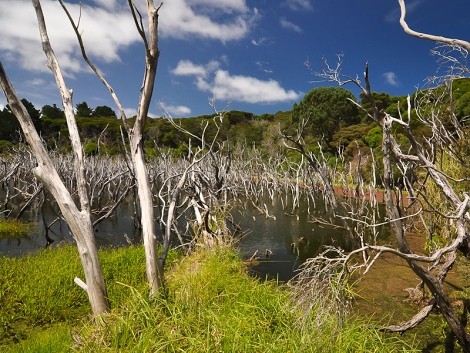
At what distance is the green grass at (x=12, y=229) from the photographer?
15172mm

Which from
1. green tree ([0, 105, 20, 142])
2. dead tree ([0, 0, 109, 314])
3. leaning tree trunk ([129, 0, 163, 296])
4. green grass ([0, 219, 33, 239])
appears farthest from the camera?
green tree ([0, 105, 20, 142])

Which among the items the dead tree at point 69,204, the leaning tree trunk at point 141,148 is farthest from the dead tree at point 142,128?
the dead tree at point 69,204

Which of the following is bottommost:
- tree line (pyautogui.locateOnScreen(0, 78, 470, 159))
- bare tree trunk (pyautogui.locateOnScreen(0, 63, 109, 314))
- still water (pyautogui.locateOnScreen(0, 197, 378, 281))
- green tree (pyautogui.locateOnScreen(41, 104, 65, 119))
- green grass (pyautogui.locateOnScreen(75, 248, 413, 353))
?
still water (pyautogui.locateOnScreen(0, 197, 378, 281))

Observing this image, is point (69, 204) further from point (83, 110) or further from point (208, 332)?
point (83, 110)

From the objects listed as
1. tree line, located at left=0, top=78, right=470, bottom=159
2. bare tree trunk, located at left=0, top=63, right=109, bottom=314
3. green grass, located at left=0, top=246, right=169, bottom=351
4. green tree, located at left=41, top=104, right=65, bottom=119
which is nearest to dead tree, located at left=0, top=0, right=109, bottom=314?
bare tree trunk, located at left=0, top=63, right=109, bottom=314

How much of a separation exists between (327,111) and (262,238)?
39.3 m

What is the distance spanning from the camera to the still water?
41.9 feet

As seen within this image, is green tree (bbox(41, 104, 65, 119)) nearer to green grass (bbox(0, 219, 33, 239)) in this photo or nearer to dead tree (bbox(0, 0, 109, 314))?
green grass (bbox(0, 219, 33, 239))

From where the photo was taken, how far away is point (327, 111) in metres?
51.2

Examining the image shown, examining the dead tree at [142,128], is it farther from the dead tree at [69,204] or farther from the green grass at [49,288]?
the green grass at [49,288]

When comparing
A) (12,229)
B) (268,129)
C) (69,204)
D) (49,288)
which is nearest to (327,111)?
(268,129)

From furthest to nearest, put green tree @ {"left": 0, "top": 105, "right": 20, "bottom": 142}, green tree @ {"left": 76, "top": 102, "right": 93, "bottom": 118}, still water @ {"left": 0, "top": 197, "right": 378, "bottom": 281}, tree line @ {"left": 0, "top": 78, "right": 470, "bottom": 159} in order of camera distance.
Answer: green tree @ {"left": 76, "top": 102, "right": 93, "bottom": 118}
green tree @ {"left": 0, "top": 105, "right": 20, "bottom": 142}
tree line @ {"left": 0, "top": 78, "right": 470, "bottom": 159}
still water @ {"left": 0, "top": 197, "right": 378, "bottom": 281}

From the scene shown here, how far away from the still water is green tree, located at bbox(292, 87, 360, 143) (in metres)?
30.4

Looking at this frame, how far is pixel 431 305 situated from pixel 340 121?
4931cm
